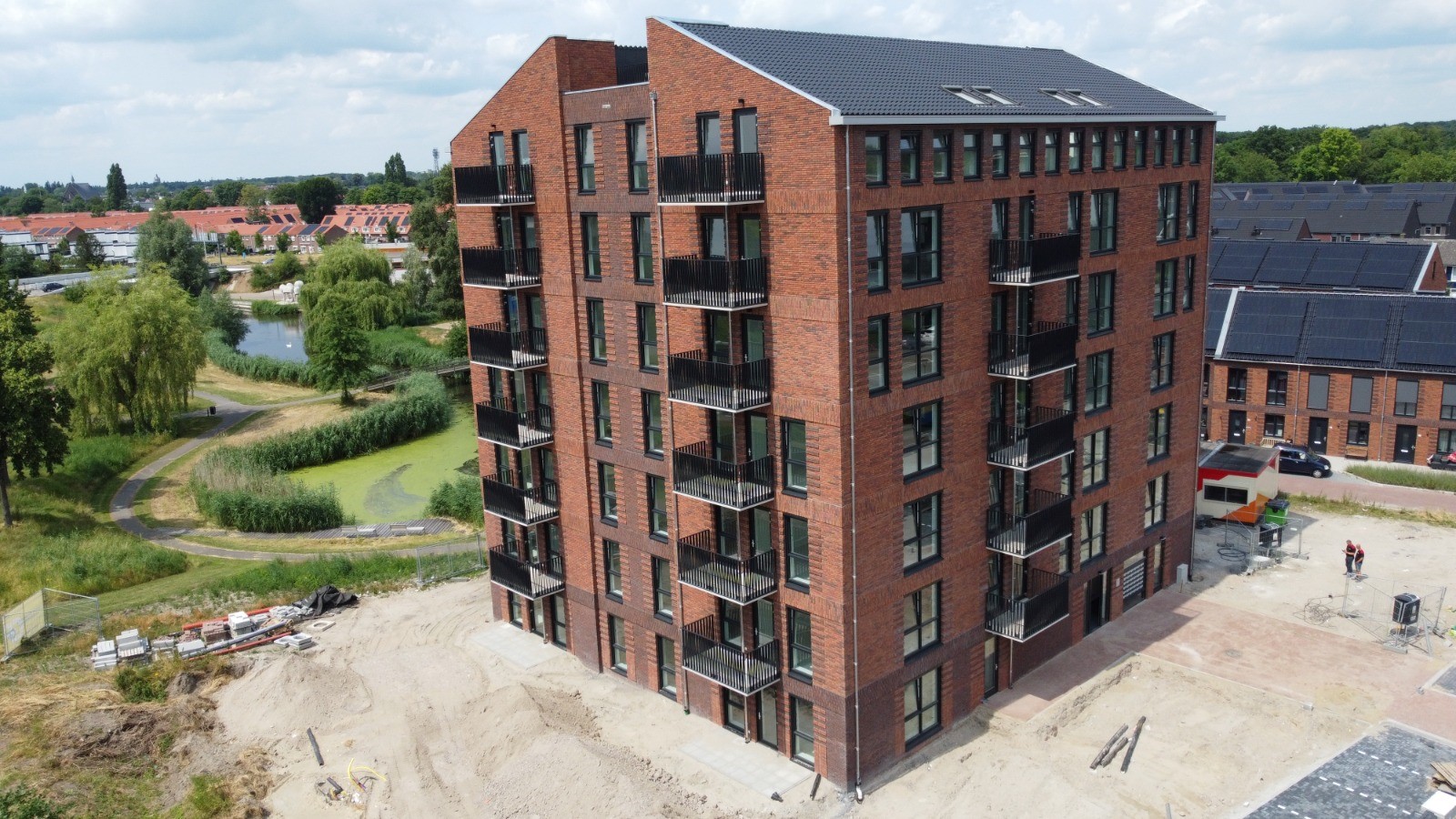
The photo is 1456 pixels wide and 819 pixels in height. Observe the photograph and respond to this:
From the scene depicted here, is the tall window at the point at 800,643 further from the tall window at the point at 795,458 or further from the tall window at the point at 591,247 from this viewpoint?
the tall window at the point at 591,247

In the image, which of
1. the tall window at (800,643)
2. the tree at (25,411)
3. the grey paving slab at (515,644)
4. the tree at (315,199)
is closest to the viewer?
the tall window at (800,643)

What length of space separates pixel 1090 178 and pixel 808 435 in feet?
33.2

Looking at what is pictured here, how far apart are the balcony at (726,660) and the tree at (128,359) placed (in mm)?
42999

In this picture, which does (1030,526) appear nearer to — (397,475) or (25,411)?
(397,475)

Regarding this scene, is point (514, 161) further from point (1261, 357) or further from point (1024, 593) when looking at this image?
point (1261, 357)

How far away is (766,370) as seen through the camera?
2089cm

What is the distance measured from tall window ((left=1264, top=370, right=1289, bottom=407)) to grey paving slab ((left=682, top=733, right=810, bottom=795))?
110 ft

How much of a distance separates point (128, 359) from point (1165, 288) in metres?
49.9

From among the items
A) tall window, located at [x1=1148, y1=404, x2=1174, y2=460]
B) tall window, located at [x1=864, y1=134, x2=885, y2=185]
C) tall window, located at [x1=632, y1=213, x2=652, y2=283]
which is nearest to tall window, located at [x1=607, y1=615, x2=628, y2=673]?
tall window, located at [x1=632, y1=213, x2=652, y2=283]

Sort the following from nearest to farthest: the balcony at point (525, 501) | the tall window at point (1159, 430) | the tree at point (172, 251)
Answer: the balcony at point (525, 501) → the tall window at point (1159, 430) → the tree at point (172, 251)

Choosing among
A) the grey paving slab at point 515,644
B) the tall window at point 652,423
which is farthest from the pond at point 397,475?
the tall window at point 652,423

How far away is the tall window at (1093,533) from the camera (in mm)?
27094

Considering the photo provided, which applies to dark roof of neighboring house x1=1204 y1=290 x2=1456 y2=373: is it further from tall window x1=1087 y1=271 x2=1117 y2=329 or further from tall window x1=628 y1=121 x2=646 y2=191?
tall window x1=628 y1=121 x2=646 y2=191

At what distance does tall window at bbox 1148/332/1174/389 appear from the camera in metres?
28.4
